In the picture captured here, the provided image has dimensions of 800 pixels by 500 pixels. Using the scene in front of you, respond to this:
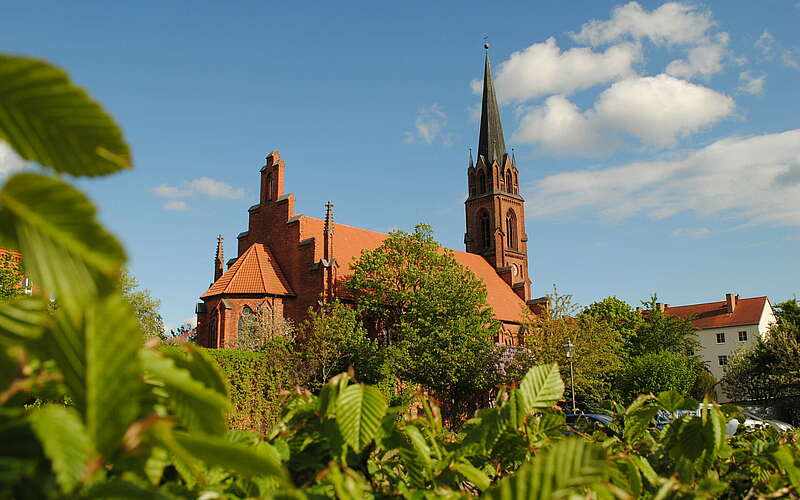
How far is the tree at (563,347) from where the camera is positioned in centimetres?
3656

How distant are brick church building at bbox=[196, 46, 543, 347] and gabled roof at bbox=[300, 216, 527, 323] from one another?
0.06 metres

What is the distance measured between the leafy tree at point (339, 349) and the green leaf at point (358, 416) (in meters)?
29.8

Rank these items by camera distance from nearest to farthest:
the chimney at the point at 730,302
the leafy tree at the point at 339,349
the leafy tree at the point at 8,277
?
the leafy tree at the point at 8,277 → the leafy tree at the point at 339,349 → the chimney at the point at 730,302

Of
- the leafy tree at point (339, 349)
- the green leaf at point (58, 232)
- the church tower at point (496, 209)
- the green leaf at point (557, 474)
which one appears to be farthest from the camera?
the church tower at point (496, 209)

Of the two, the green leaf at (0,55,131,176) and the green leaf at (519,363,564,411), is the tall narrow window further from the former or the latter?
the green leaf at (0,55,131,176)

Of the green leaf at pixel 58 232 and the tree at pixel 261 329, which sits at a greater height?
the tree at pixel 261 329

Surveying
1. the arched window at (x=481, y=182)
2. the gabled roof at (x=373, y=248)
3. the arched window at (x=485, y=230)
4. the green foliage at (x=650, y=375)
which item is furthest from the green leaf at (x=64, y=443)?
the arched window at (x=481, y=182)

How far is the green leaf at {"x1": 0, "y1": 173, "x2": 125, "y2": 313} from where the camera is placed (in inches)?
34.8

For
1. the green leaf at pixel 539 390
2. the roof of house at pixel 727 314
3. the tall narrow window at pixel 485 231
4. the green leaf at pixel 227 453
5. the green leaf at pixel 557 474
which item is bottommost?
the green leaf at pixel 557 474

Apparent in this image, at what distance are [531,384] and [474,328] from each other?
3410 cm

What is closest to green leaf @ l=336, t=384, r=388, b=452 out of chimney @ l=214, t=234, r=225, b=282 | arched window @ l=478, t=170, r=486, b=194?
chimney @ l=214, t=234, r=225, b=282

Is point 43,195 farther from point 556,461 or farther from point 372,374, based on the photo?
point 372,374

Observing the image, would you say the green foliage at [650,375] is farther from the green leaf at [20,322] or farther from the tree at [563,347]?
the green leaf at [20,322]

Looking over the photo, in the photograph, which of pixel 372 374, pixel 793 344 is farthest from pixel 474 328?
pixel 793 344
